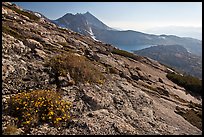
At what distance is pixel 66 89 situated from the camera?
17.9 m

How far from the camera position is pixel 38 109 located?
14117 millimetres

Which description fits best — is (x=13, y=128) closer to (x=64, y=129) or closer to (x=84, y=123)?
(x=64, y=129)

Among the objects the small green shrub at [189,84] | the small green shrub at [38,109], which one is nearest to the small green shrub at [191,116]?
the small green shrub at [38,109]

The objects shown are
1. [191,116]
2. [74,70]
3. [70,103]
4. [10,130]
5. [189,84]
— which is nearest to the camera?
[10,130]

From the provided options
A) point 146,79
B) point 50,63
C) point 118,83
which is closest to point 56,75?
point 50,63

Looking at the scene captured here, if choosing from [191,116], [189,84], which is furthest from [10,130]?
[189,84]

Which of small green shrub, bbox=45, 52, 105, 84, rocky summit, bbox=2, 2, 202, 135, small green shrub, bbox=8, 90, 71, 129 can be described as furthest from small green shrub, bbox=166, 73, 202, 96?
small green shrub, bbox=8, 90, 71, 129

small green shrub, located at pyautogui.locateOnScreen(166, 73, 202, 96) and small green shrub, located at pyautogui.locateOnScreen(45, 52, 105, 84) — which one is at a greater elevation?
small green shrub, located at pyautogui.locateOnScreen(45, 52, 105, 84)

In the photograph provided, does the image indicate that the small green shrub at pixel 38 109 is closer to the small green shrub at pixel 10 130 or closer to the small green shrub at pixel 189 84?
Result: the small green shrub at pixel 10 130

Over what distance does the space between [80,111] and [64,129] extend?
2.22 meters

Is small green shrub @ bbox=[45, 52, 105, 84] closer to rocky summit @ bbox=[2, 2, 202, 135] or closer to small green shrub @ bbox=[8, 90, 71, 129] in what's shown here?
rocky summit @ bbox=[2, 2, 202, 135]

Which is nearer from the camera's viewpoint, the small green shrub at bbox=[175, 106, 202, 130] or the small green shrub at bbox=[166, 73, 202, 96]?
the small green shrub at bbox=[175, 106, 202, 130]

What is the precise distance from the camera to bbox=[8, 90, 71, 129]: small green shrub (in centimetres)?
1348

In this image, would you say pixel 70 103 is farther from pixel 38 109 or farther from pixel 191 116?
pixel 191 116
